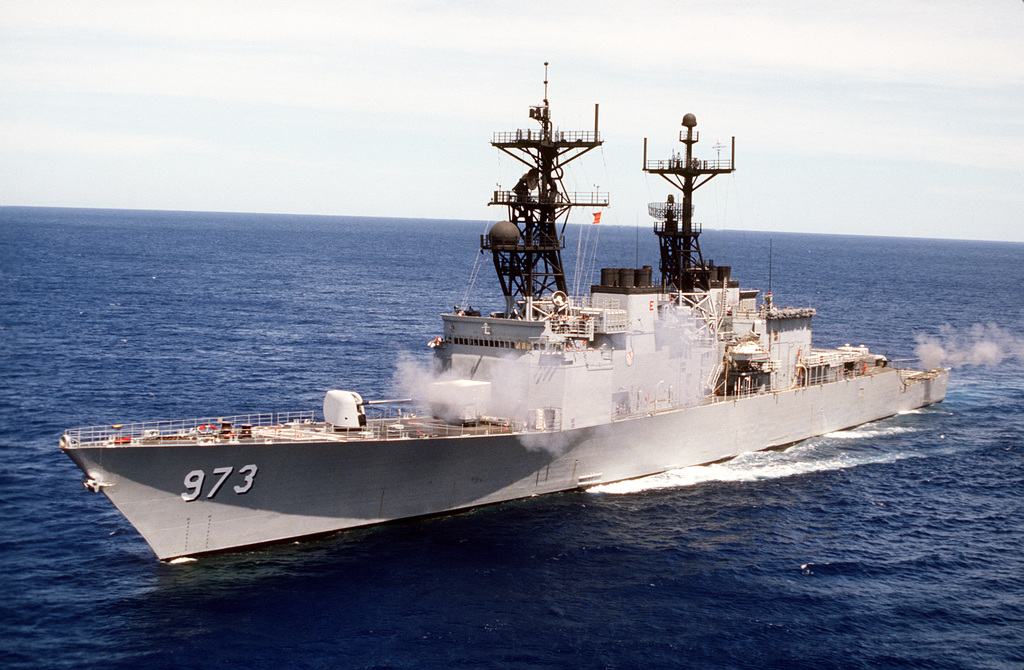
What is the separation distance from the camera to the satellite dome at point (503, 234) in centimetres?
3503

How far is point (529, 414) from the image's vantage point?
111 feet

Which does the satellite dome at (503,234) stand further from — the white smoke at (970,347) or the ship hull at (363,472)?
the white smoke at (970,347)

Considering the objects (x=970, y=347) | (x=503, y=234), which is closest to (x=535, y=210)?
(x=503, y=234)

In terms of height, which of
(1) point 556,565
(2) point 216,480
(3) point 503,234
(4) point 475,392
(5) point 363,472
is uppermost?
(3) point 503,234

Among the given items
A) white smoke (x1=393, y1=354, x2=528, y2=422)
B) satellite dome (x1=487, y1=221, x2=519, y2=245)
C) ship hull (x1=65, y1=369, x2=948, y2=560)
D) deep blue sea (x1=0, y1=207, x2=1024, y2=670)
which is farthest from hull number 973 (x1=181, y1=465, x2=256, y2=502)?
satellite dome (x1=487, y1=221, x2=519, y2=245)

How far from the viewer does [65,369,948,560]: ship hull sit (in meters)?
26.5

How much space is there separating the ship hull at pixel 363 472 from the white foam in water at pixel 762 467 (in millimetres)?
468

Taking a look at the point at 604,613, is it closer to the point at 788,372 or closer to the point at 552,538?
the point at 552,538

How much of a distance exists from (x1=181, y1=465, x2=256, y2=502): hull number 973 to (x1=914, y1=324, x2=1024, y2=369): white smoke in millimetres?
45490

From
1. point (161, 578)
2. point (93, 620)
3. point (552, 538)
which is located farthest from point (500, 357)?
point (93, 620)

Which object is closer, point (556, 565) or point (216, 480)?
point (216, 480)

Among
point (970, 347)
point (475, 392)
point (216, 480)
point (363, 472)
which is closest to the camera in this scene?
point (216, 480)

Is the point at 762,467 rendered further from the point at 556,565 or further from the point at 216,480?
the point at 216,480

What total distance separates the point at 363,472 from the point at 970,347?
5478cm
